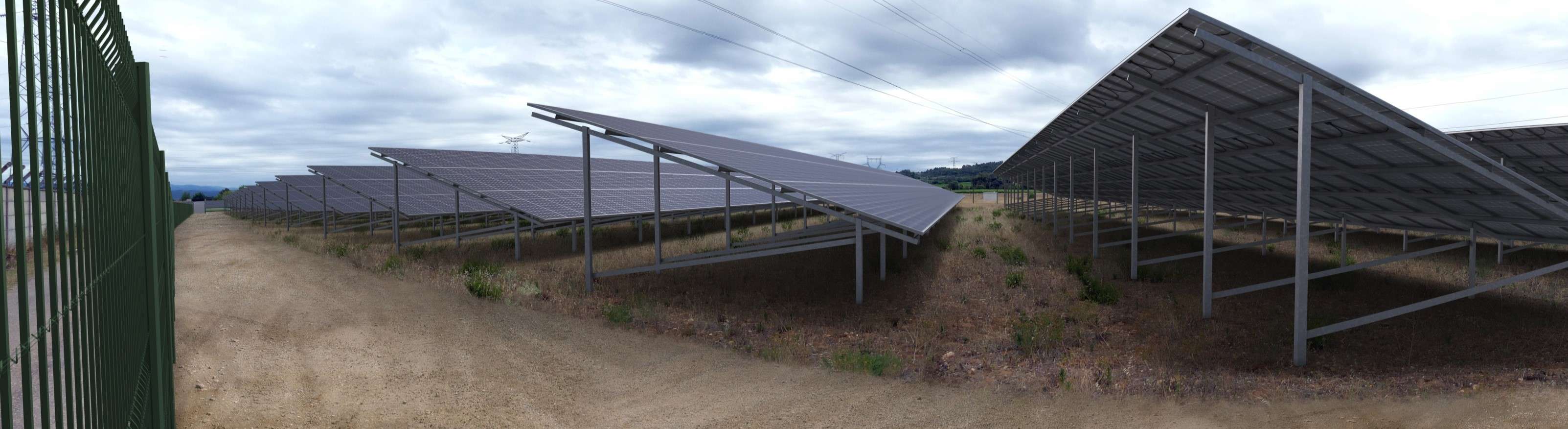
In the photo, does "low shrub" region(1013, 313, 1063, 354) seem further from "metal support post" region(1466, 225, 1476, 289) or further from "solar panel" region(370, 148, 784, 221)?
"solar panel" region(370, 148, 784, 221)


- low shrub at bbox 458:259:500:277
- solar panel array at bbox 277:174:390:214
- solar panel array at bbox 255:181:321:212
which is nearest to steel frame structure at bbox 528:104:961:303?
A: low shrub at bbox 458:259:500:277

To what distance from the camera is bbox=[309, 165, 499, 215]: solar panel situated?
25.4 m

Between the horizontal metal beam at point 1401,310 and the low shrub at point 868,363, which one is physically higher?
the horizontal metal beam at point 1401,310

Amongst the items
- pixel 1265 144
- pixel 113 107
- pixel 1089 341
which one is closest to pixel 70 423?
pixel 113 107

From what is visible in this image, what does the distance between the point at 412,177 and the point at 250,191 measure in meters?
30.0

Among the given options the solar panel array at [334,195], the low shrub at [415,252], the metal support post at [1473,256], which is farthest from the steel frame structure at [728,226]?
the solar panel array at [334,195]

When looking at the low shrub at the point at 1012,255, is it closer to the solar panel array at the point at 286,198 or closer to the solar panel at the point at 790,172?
the solar panel at the point at 790,172

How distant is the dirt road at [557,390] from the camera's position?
270 inches

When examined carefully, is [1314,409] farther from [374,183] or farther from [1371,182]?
[374,183]

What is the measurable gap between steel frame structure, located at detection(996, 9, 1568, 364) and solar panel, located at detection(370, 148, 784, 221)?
12.2 meters

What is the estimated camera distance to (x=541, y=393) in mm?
7988

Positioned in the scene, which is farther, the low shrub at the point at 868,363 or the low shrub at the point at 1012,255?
the low shrub at the point at 1012,255

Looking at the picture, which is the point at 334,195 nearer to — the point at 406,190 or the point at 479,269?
the point at 406,190

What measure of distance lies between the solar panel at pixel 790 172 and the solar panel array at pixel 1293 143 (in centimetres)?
412
